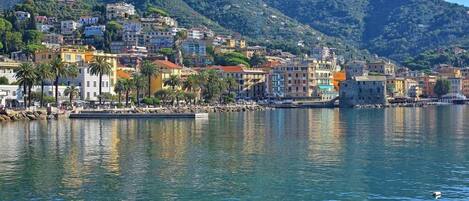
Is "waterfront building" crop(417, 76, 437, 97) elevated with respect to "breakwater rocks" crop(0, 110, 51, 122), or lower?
elevated

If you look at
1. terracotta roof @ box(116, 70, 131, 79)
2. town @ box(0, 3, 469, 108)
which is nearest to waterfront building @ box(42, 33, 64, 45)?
town @ box(0, 3, 469, 108)

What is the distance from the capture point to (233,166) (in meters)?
38.2

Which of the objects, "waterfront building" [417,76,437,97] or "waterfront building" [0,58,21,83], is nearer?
"waterfront building" [0,58,21,83]

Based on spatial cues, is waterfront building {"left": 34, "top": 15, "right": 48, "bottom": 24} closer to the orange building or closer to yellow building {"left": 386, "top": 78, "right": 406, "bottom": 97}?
the orange building

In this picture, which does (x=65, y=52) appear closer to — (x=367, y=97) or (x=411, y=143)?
(x=367, y=97)

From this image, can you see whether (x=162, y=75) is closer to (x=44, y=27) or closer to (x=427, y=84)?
(x=44, y=27)

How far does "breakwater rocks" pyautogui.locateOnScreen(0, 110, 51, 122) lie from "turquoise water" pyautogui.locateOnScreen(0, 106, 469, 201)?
72.7ft

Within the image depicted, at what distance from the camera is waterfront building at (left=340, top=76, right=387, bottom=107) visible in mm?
154000

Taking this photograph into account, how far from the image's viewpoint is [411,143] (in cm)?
5134

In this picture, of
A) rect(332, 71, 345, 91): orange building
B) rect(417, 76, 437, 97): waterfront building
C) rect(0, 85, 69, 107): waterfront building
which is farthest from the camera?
rect(417, 76, 437, 97): waterfront building

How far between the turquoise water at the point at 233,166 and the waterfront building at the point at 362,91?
93576 mm

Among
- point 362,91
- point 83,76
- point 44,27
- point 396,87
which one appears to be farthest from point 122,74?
point 396,87

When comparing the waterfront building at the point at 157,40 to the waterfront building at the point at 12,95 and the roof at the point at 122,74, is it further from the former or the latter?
the waterfront building at the point at 12,95

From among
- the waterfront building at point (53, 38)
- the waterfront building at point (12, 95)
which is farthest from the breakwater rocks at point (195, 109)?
the waterfront building at point (53, 38)
